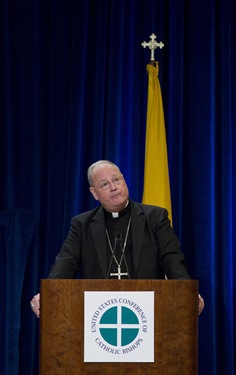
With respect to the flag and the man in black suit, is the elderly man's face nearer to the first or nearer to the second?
the man in black suit

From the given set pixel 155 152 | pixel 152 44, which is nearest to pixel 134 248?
pixel 155 152

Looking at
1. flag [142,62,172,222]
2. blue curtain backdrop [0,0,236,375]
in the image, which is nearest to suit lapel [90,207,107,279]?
flag [142,62,172,222]

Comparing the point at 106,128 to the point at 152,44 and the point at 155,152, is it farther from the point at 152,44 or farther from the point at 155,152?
the point at 152,44

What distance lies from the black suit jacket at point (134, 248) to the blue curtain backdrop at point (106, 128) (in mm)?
1237

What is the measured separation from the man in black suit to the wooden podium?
58cm

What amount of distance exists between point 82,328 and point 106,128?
258 cm

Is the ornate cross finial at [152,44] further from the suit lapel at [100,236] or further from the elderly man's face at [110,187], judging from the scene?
the suit lapel at [100,236]

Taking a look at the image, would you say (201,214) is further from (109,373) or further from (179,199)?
(109,373)

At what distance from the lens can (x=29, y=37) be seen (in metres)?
5.25

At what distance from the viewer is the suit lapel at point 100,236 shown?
353 cm

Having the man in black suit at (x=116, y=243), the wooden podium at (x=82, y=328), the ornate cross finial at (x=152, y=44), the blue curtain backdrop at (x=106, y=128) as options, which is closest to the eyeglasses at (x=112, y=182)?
the man in black suit at (x=116, y=243)

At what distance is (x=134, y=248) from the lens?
3574mm

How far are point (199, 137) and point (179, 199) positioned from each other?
1.77 ft

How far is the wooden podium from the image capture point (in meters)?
2.70
